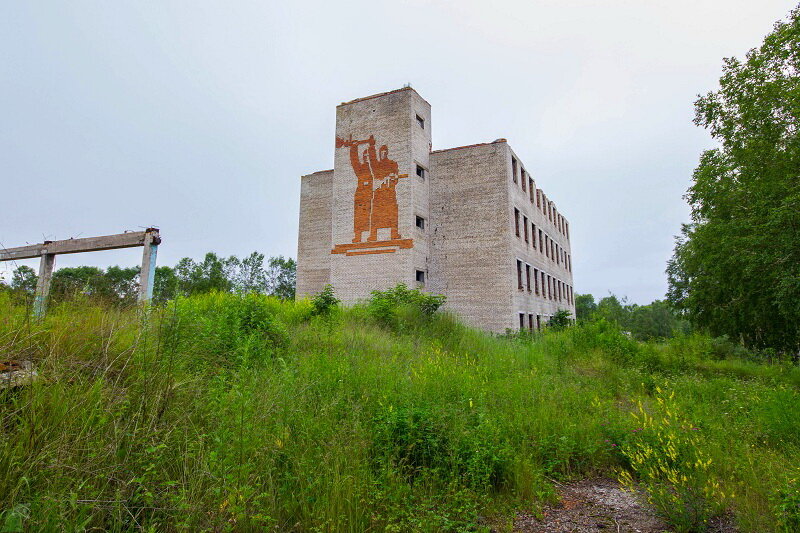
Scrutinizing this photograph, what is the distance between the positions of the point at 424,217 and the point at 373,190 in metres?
3.08

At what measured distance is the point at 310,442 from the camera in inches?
143

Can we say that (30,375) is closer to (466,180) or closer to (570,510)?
(570,510)

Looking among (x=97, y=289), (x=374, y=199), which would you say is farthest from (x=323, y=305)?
(x=374, y=199)

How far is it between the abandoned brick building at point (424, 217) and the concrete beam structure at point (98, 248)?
13553mm

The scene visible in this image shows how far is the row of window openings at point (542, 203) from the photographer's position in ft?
77.1

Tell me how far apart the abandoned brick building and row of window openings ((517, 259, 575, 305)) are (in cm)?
22

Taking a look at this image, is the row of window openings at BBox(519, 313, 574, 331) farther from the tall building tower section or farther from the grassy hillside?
the grassy hillside

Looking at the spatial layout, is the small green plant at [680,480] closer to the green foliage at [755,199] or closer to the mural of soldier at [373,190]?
the green foliage at [755,199]

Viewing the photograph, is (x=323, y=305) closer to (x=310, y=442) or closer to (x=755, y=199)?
(x=310, y=442)

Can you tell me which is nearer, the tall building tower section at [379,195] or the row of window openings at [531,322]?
the tall building tower section at [379,195]

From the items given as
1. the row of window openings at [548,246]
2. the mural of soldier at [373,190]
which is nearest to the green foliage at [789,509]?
the mural of soldier at [373,190]

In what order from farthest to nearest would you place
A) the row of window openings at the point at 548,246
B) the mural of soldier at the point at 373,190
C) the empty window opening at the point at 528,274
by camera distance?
the empty window opening at the point at 528,274 → the row of window openings at the point at 548,246 → the mural of soldier at the point at 373,190

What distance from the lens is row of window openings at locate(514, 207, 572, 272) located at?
872 inches

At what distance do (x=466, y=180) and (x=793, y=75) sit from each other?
1266 cm
